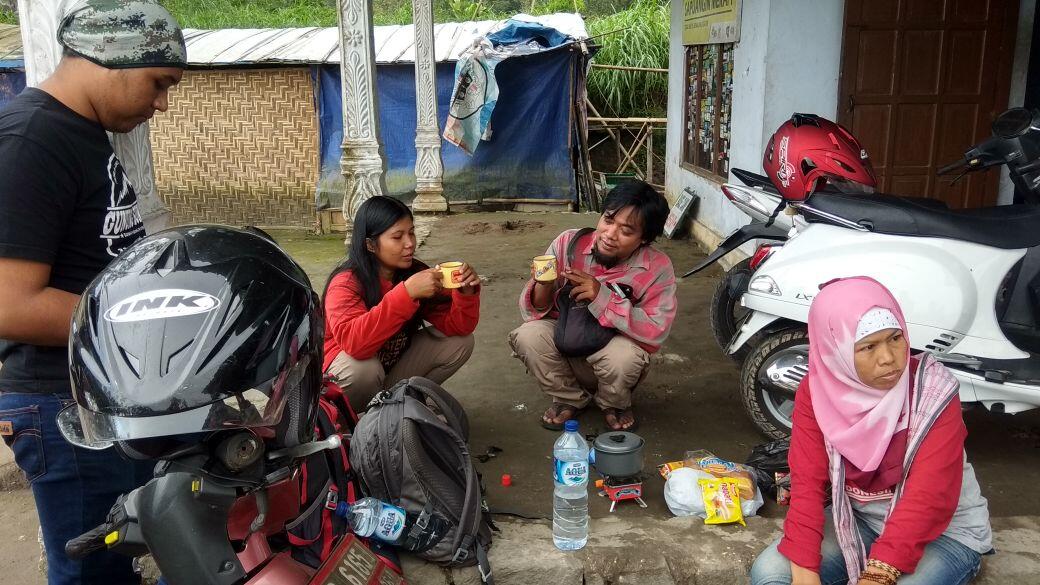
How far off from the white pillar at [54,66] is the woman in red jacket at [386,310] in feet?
2.43

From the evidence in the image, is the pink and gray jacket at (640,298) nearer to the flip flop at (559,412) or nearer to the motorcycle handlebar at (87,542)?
the flip flop at (559,412)

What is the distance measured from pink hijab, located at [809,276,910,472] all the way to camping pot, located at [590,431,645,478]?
838 millimetres

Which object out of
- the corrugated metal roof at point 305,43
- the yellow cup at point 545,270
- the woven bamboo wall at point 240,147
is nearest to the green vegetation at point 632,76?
the corrugated metal roof at point 305,43

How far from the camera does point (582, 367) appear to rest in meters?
3.58

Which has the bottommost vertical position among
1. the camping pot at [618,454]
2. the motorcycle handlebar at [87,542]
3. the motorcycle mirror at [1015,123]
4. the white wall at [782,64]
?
the camping pot at [618,454]

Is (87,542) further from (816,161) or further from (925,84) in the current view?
(925,84)

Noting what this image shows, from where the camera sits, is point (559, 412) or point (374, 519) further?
point (559, 412)

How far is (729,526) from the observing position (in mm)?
2719

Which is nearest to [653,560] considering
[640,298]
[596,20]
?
[640,298]

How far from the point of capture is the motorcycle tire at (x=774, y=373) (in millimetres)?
3334

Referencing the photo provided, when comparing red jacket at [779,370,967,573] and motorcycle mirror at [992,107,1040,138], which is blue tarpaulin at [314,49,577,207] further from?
red jacket at [779,370,967,573]

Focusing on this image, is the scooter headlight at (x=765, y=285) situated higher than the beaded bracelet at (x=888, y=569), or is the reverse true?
the scooter headlight at (x=765, y=285)

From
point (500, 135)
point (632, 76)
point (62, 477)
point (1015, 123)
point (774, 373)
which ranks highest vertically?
point (632, 76)

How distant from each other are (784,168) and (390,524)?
2.74 metres
